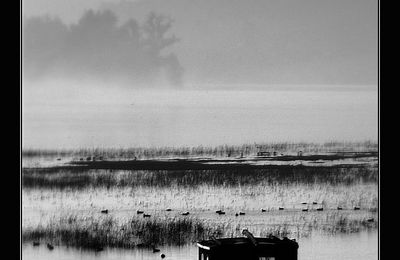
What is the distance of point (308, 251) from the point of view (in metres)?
4.55

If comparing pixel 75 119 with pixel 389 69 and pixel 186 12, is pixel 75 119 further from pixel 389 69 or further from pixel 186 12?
pixel 389 69

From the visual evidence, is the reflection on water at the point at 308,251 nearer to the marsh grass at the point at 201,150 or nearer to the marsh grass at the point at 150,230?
the marsh grass at the point at 150,230

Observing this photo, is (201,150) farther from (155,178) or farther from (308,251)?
(308,251)

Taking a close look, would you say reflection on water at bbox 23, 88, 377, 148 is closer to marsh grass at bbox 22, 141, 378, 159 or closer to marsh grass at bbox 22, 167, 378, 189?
marsh grass at bbox 22, 141, 378, 159

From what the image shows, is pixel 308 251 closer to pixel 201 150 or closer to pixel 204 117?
pixel 201 150

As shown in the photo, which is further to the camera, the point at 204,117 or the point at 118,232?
the point at 118,232

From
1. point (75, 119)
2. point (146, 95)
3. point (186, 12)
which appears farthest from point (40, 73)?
point (186, 12)

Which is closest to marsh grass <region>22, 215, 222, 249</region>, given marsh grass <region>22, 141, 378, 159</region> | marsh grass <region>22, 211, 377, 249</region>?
marsh grass <region>22, 211, 377, 249</region>

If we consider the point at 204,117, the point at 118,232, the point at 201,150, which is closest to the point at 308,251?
the point at 201,150

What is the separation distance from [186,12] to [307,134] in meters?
1.16

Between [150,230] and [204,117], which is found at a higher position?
[204,117]

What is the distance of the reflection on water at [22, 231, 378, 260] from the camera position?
14.8 feet

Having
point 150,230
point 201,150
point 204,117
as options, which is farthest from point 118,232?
point 204,117

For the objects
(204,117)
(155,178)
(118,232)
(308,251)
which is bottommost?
(308,251)
